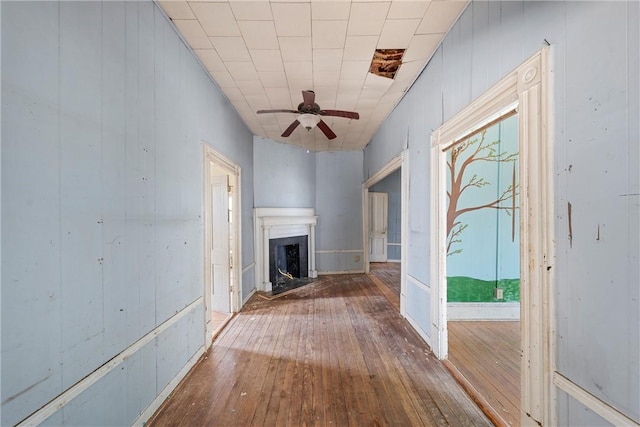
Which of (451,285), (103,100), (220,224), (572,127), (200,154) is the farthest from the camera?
(220,224)

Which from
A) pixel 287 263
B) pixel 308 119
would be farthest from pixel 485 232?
pixel 287 263

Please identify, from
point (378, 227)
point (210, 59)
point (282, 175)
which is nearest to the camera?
point (210, 59)

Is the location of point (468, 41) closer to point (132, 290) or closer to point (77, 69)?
point (77, 69)

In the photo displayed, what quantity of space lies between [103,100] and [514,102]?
7.58 ft

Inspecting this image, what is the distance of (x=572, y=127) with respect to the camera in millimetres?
1172

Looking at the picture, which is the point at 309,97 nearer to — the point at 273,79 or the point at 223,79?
the point at 273,79

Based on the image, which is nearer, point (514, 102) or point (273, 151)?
point (514, 102)

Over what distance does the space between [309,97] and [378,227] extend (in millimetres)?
5591

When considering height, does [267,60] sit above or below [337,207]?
above

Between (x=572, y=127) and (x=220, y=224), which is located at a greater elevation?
(x=572, y=127)

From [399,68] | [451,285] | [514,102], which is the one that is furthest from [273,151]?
[514,102]

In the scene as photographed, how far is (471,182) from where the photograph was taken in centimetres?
350

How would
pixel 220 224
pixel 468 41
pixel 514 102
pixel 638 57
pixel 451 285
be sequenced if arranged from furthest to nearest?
pixel 220 224 < pixel 451 285 < pixel 468 41 < pixel 514 102 < pixel 638 57

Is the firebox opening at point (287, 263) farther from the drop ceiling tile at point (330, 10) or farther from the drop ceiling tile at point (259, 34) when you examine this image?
the drop ceiling tile at point (330, 10)
